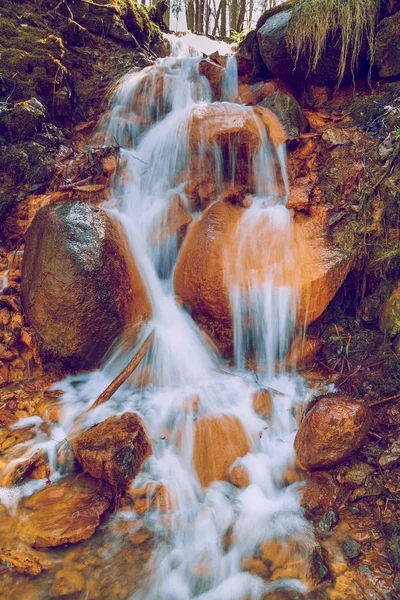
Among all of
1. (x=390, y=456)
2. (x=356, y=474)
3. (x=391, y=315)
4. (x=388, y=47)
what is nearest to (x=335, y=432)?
(x=356, y=474)

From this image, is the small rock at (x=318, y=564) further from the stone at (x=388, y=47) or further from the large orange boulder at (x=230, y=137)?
the stone at (x=388, y=47)

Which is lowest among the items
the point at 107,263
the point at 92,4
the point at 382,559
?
the point at 382,559

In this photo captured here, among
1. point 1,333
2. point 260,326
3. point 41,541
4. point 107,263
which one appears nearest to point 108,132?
point 107,263

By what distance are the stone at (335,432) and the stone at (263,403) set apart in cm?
64

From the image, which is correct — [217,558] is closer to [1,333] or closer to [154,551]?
[154,551]

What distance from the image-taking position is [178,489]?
2846 millimetres

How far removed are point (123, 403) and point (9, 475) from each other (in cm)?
111

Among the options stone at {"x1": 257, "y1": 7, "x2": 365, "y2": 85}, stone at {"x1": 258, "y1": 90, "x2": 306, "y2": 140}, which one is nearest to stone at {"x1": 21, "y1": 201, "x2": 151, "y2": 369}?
stone at {"x1": 258, "y1": 90, "x2": 306, "y2": 140}

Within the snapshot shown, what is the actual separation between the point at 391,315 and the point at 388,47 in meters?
4.19

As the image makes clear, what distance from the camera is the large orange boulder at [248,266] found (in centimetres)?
399

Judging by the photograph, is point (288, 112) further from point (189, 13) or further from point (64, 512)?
point (189, 13)

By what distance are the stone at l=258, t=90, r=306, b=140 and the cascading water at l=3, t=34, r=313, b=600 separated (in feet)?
1.39

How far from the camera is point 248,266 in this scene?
Result: 13.8 ft

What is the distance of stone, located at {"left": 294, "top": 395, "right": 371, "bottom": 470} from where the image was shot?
2.74m
